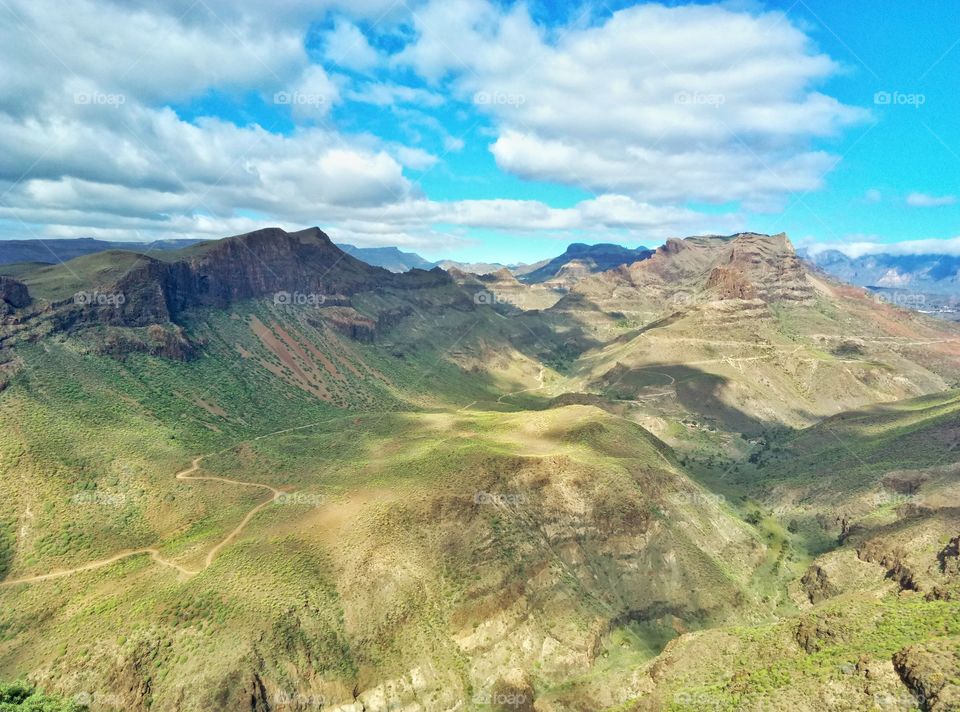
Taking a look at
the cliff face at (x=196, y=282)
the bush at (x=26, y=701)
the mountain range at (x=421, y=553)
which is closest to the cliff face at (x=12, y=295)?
the mountain range at (x=421, y=553)

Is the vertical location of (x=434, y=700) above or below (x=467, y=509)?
below

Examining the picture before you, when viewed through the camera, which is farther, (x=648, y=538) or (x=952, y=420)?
(x=952, y=420)

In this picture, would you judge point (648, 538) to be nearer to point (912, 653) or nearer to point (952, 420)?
point (912, 653)

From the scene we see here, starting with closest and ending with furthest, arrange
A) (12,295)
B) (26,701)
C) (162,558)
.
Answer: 1. (26,701)
2. (162,558)
3. (12,295)

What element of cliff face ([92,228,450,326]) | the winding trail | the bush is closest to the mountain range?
the winding trail

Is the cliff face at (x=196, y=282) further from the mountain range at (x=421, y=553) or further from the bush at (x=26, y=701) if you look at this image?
the bush at (x=26, y=701)

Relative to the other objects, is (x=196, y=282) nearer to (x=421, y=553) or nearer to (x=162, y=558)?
(x=162, y=558)

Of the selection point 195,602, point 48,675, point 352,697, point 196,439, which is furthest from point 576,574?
point 196,439

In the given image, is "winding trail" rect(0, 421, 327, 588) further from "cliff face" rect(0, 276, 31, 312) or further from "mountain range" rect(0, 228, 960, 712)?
"cliff face" rect(0, 276, 31, 312)

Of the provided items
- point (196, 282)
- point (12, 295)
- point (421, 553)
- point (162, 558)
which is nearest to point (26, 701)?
point (162, 558)

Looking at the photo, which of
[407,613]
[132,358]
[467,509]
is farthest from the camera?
[132,358]

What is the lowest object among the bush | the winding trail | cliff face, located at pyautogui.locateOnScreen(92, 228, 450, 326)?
the winding trail
